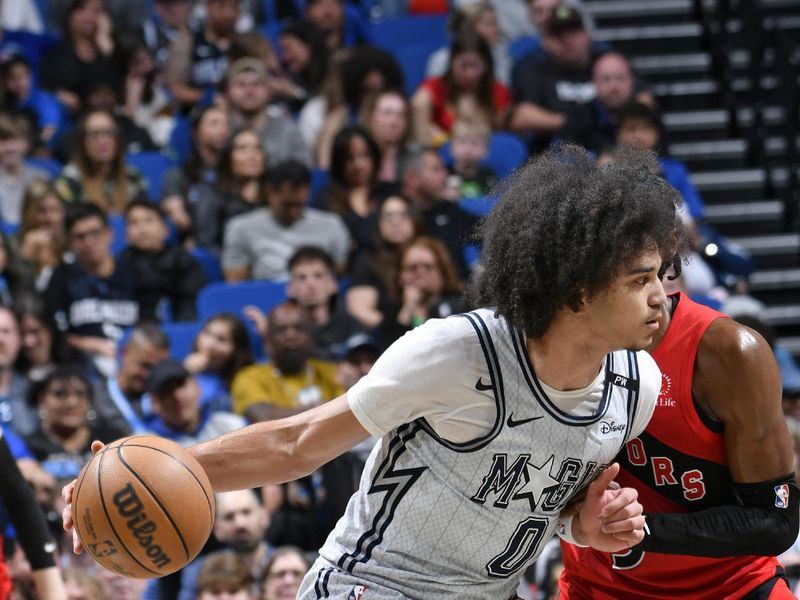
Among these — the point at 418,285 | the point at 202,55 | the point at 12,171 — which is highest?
the point at 202,55

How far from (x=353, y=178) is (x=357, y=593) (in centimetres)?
551

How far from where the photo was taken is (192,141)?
9156 mm

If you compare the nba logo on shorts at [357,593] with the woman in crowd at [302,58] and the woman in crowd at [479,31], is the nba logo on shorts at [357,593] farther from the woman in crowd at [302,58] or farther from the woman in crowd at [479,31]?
the woman in crowd at [302,58]

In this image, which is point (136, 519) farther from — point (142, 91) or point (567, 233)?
point (142, 91)

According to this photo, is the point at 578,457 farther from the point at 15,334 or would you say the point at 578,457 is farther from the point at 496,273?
the point at 15,334

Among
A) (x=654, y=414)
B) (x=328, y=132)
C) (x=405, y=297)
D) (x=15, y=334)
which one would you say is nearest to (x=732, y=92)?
(x=328, y=132)

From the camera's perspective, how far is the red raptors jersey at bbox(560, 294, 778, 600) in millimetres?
3459

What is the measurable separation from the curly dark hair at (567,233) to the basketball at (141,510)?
0.87 metres

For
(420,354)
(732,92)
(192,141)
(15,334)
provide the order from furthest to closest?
(732,92) → (192,141) → (15,334) → (420,354)

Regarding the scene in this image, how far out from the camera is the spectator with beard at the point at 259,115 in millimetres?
9094

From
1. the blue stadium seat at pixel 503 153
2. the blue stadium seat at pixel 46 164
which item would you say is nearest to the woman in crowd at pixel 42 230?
the blue stadium seat at pixel 46 164

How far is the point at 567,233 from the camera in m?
3.19

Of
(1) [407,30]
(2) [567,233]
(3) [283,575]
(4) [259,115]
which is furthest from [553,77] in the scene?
(2) [567,233]

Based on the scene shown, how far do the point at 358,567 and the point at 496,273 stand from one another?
0.80 m
